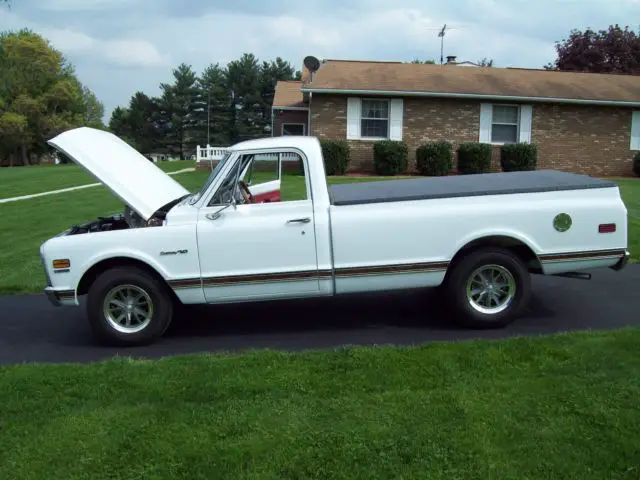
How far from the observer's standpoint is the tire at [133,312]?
602cm

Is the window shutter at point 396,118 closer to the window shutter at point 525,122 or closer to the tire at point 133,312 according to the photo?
the window shutter at point 525,122

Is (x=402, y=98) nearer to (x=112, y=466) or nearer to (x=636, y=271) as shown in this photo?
(x=636, y=271)

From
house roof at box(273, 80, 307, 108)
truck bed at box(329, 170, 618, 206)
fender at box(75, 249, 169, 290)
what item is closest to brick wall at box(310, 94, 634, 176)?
house roof at box(273, 80, 307, 108)

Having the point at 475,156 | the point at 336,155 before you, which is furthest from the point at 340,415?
the point at 475,156

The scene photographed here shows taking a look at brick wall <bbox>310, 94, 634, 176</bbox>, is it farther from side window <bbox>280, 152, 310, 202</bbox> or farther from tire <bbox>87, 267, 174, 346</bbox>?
tire <bbox>87, 267, 174, 346</bbox>

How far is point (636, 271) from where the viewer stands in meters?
8.52

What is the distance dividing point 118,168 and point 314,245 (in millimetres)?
2056

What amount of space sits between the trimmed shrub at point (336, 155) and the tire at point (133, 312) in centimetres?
1703

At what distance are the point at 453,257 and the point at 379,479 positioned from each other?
3.00 m

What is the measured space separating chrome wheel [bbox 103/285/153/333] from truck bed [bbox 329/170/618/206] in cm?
194

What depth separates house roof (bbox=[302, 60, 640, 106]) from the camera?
23.6 m

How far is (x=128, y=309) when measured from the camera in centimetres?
614

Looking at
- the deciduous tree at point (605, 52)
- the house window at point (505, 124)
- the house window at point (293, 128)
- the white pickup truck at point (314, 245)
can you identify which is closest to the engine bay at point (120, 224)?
the white pickup truck at point (314, 245)

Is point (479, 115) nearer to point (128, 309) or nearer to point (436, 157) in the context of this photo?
point (436, 157)
